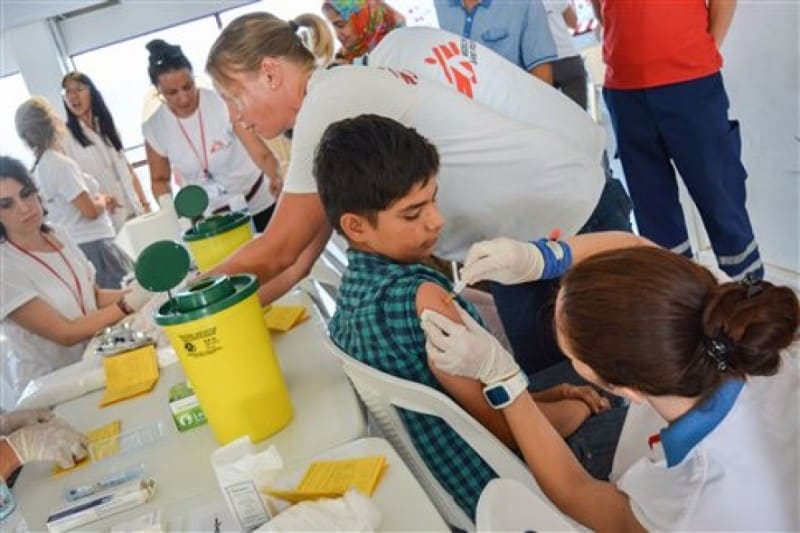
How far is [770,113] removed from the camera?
2.21m

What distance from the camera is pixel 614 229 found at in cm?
152

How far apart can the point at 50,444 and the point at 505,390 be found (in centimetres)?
79

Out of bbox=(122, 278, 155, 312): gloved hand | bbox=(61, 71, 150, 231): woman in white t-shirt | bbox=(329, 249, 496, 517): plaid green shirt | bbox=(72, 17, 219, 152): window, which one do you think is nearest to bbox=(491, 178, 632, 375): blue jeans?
bbox=(329, 249, 496, 517): plaid green shirt

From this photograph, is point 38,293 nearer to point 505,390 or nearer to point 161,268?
point 161,268

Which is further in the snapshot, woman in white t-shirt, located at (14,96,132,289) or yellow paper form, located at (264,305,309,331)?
woman in white t-shirt, located at (14,96,132,289)

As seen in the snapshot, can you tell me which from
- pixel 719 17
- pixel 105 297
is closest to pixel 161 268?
pixel 105 297

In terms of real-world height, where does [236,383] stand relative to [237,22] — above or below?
below

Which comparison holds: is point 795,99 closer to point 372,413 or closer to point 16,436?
point 372,413

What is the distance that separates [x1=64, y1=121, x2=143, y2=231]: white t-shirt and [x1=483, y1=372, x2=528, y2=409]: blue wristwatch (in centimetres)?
318

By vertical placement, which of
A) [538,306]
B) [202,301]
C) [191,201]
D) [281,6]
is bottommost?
[538,306]

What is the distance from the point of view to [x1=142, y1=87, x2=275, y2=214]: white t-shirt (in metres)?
2.90

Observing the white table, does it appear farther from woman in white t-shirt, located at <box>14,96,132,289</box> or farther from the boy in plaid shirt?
woman in white t-shirt, located at <box>14,96,132,289</box>

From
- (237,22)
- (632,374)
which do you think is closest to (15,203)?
(237,22)

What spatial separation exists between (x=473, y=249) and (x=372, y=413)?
348mm
